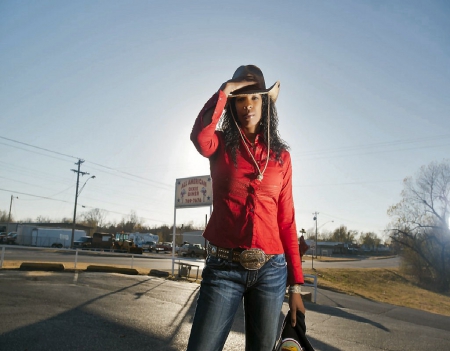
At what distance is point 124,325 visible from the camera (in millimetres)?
5680

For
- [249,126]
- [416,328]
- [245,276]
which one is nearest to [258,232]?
[245,276]

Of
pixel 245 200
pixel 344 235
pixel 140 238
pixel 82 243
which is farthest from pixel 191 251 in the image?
pixel 344 235

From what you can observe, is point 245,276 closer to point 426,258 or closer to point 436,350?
point 436,350

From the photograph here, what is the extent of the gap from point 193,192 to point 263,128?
15.5m

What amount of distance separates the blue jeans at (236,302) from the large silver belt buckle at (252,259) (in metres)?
0.03

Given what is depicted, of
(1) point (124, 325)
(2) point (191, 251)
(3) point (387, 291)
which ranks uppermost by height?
(1) point (124, 325)

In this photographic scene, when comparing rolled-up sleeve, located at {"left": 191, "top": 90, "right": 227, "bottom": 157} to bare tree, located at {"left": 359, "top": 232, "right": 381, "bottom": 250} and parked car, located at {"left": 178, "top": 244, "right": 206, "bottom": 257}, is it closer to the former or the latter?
parked car, located at {"left": 178, "top": 244, "right": 206, "bottom": 257}

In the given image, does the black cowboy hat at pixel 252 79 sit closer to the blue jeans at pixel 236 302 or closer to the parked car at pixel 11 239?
the blue jeans at pixel 236 302

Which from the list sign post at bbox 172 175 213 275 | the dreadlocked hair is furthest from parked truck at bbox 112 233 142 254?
the dreadlocked hair

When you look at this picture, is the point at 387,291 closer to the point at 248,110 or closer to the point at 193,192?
the point at 193,192

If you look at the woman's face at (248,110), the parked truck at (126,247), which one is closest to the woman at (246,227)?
the woman's face at (248,110)

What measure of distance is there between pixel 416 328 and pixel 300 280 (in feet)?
24.4

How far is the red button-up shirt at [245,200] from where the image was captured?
1.87 m

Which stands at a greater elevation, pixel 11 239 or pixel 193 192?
pixel 193 192
